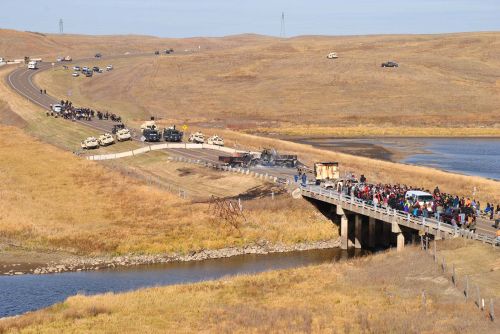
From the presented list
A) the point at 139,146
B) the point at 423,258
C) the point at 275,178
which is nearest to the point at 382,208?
the point at 423,258

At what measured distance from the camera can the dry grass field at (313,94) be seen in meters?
149

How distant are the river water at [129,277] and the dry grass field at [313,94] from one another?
271 feet

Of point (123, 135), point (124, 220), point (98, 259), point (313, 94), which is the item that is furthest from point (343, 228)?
point (313, 94)

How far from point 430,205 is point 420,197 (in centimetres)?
191

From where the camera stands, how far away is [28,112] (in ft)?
431

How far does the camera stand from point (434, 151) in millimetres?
117438

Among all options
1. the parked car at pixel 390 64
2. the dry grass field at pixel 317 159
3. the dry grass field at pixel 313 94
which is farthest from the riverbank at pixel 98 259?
the parked car at pixel 390 64

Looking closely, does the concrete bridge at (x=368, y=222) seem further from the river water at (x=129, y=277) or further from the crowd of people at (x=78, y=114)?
the crowd of people at (x=78, y=114)

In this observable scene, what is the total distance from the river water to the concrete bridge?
8.19 feet

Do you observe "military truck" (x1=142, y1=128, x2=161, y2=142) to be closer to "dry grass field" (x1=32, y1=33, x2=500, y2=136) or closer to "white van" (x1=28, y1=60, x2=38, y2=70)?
"dry grass field" (x1=32, y1=33, x2=500, y2=136)

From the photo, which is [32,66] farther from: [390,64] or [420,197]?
[420,197]

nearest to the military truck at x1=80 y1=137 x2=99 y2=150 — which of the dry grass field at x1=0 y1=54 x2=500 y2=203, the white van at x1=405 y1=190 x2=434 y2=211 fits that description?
the dry grass field at x1=0 y1=54 x2=500 y2=203

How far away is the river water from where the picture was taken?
47.4m

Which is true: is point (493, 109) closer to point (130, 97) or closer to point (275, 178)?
point (130, 97)
